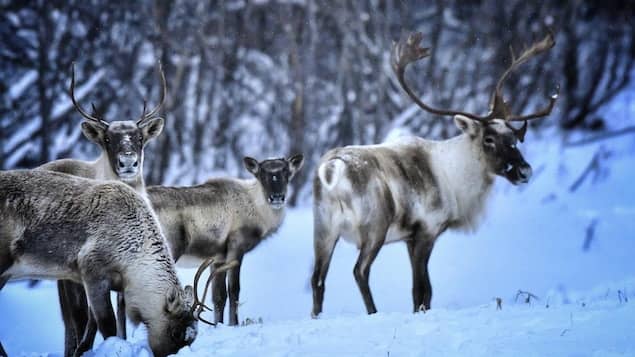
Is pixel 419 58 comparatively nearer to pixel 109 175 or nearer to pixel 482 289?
pixel 109 175

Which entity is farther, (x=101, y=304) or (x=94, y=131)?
(x=94, y=131)

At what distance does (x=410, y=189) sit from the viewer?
686cm

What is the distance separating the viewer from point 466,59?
15.3 metres

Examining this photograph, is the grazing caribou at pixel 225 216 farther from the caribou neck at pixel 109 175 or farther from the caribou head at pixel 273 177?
the caribou neck at pixel 109 175

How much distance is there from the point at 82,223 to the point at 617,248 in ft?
30.7

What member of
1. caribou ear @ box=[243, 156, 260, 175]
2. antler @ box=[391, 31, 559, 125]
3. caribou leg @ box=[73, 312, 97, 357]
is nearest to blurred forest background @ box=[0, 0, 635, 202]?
antler @ box=[391, 31, 559, 125]

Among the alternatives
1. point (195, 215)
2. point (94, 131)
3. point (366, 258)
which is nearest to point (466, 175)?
point (366, 258)

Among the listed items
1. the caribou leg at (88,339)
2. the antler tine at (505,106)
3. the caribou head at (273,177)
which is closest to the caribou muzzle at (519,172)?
the antler tine at (505,106)

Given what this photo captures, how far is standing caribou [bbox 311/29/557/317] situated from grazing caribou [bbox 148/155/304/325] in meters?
0.65

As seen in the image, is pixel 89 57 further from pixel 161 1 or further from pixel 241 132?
pixel 241 132

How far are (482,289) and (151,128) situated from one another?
5.96 metres

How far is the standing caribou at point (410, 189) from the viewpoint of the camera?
21.2ft

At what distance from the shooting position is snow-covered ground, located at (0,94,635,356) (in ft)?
13.6

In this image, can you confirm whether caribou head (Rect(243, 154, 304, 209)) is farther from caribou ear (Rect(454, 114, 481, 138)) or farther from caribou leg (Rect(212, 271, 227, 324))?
caribou ear (Rect(454, 114, 481, 138))
